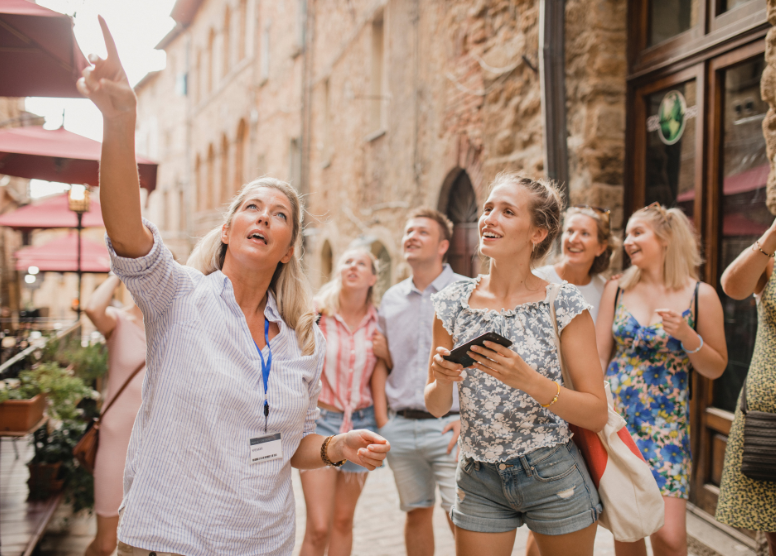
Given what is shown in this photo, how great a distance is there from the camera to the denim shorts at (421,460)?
123 inches

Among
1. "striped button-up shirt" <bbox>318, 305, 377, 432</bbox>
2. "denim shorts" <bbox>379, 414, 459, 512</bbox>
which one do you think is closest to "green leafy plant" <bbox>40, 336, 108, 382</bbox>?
"striped button-up shirt" <bbox>318, 305, 377, 432</bbox>

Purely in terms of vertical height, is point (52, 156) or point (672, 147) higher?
point (672, 147)

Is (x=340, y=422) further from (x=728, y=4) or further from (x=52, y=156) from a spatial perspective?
(x=728, y=4)

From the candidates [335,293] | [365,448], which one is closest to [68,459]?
[335,293]

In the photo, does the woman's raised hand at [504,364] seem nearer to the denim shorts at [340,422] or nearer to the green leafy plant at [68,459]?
the denim shorts at [340,422]

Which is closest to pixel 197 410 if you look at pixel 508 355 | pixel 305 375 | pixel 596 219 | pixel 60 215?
pixel 305 375

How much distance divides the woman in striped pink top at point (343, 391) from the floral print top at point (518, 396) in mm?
1233

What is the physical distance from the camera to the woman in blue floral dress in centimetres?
255

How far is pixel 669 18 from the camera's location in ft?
14.2

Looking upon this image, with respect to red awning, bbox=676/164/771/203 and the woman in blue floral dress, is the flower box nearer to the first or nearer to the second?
the woman in blue floral dress

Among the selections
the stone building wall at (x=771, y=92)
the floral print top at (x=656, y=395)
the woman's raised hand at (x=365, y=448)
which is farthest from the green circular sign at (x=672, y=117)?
the woman's raised hand at (x=365, y=448)

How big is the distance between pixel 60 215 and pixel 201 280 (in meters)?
7.58

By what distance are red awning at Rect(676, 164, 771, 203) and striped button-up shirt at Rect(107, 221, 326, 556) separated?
10.6 feet

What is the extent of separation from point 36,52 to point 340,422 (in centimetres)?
243
